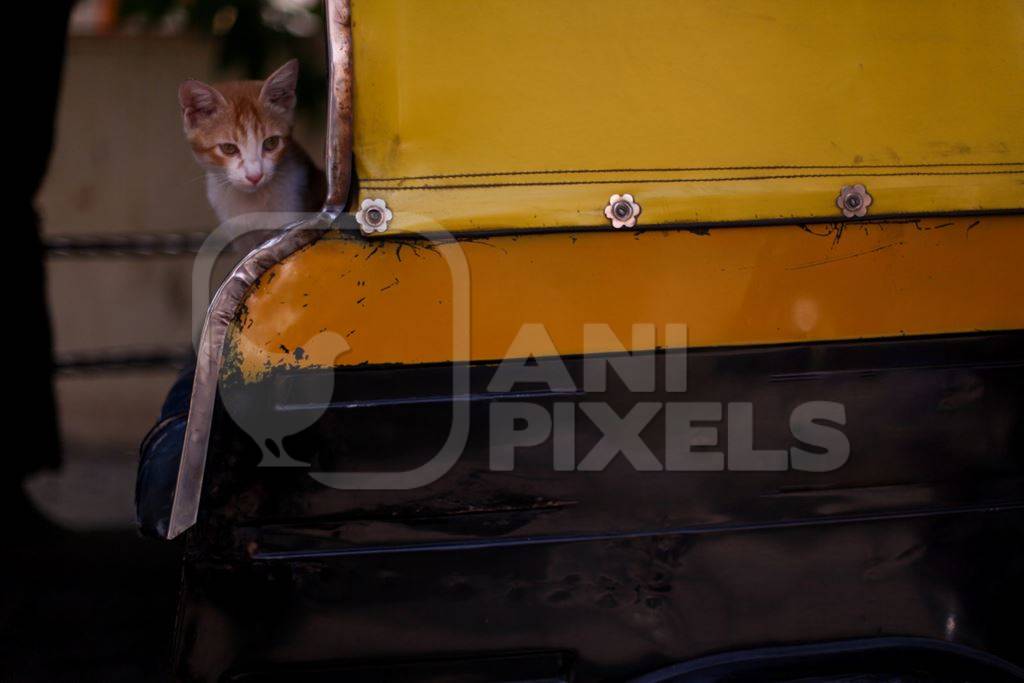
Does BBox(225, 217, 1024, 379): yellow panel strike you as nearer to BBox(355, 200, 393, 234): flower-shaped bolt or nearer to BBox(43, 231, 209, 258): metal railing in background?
BBox(355, 200, 393, 234): flower-shaped bolt

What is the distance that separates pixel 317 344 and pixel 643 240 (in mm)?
539

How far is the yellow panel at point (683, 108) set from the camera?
1486 mm

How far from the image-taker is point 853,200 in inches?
61.1

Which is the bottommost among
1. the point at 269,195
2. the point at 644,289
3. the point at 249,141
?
the point at 644,289

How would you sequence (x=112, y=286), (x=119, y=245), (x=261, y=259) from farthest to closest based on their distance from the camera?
(x=112, y=286), (x=119, y=245), (x=261, y=259)

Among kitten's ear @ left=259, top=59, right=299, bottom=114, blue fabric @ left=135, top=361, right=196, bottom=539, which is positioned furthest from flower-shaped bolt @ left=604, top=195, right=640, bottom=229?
kitten's ear @ left=259, top=59, right=299, bottom=114

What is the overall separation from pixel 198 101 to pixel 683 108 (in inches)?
44.7

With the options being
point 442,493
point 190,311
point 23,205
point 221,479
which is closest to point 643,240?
point 442,493

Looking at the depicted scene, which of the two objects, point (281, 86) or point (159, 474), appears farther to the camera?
point (281, 86)

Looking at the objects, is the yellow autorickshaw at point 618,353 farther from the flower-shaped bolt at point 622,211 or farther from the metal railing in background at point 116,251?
the metal railing in background at point 116,251

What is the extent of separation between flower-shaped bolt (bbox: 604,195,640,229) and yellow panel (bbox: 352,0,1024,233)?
0.01 meters

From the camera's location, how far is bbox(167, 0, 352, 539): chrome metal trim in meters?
1.46

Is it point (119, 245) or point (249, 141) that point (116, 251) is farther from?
point (249, 141)

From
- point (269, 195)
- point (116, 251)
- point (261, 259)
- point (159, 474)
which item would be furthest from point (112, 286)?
point (261, 259)
